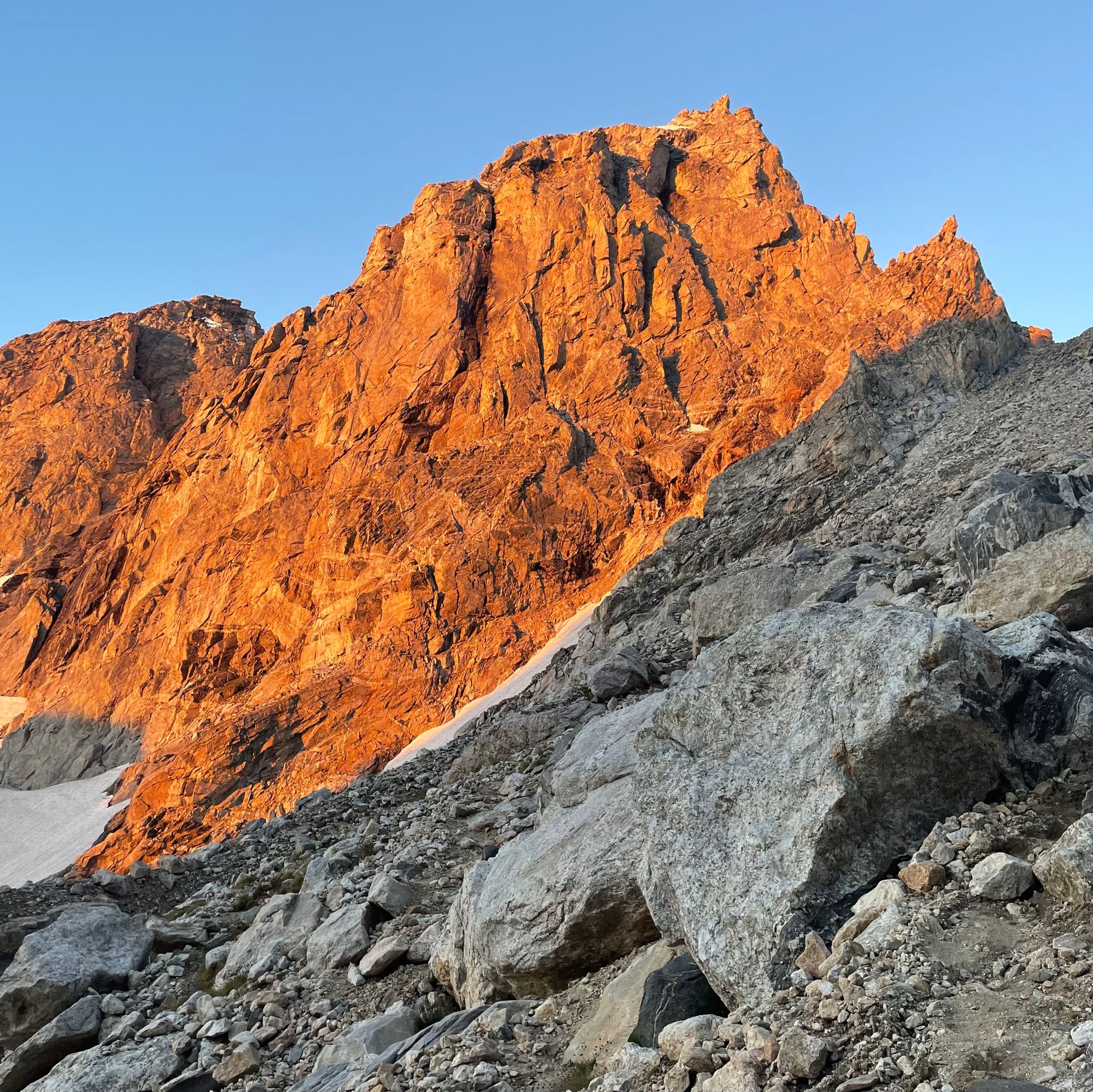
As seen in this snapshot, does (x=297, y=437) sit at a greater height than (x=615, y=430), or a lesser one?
greater

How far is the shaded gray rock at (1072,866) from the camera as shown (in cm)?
449

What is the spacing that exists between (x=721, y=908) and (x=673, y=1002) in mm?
678

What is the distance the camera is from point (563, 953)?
25.1ft

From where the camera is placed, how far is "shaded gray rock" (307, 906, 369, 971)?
10188 mm

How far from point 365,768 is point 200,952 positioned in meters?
32.0

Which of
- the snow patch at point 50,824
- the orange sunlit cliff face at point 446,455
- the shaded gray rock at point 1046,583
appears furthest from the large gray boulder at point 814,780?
the snow patch at point 50,824

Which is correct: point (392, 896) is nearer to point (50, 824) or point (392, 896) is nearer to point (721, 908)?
point (721, 908)

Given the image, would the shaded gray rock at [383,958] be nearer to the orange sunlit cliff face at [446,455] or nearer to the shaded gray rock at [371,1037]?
the shaded gray rock at [371,1037]

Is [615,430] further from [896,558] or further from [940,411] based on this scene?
[896,558]

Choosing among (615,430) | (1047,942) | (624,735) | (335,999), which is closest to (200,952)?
(335,999)

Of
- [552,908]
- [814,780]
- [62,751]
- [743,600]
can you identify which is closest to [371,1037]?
[552,908]

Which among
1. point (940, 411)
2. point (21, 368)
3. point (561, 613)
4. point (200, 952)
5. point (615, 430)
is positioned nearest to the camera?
point (200, 952)

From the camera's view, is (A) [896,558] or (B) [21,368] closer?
(A) [896,558]

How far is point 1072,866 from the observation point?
457 centimetres
